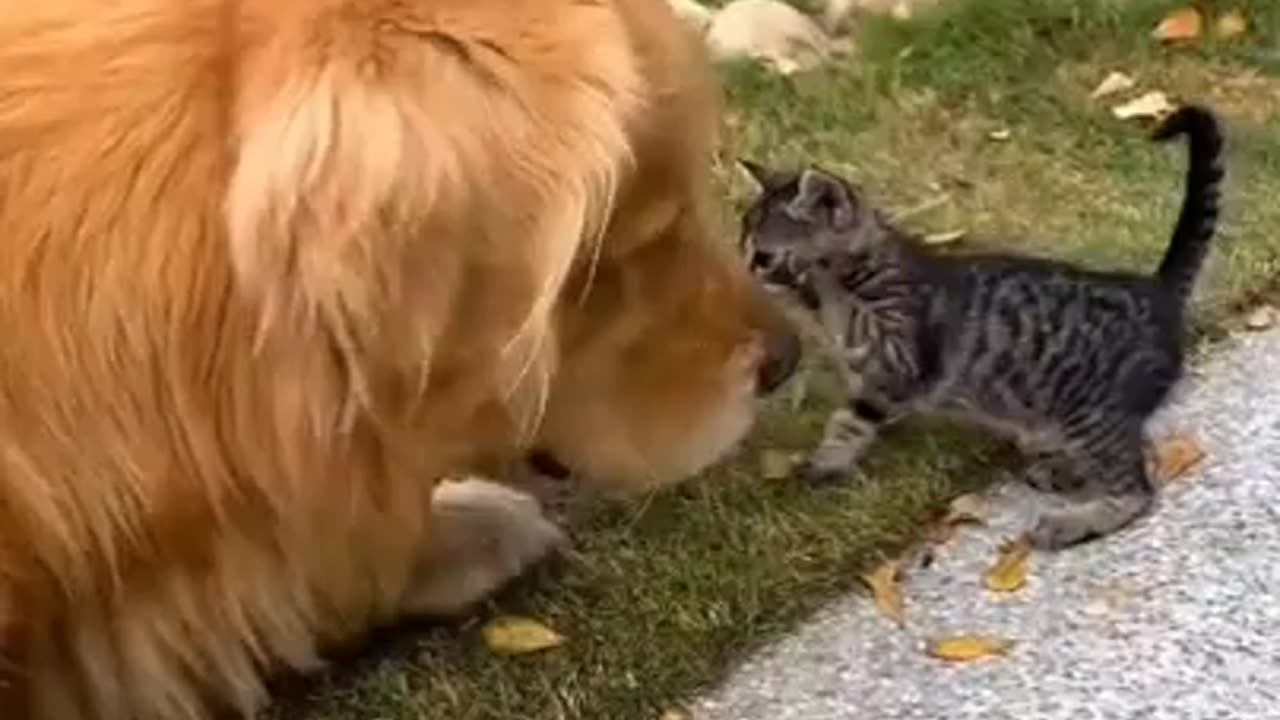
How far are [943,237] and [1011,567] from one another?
2.15ft

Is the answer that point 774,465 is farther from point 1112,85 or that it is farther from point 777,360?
point 1112,85

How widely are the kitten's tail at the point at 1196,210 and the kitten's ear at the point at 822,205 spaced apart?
14.6 inches

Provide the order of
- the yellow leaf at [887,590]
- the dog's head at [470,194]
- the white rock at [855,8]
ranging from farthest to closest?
1. the white rock at [855,8]
2. the yellow leaf at [887,590]
3. the dog's head at [470,194]

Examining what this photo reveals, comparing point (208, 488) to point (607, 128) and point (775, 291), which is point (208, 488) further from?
point (775, 291)

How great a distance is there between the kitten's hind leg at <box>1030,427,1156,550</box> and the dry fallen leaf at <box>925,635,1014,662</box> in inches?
6.3

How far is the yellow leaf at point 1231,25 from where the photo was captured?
3.74 m

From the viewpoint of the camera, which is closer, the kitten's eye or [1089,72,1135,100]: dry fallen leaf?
the kitten's eye

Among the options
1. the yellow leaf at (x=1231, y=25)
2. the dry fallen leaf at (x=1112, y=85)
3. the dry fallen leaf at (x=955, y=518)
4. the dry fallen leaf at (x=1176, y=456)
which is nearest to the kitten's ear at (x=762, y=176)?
the dry fallen leaf at (x=955, y=518)

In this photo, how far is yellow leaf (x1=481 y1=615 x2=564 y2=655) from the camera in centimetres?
255

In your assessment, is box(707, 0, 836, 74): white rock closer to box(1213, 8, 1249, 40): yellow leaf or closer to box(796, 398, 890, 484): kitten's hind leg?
box(1213, 8, 1249, 40): yellow leaf

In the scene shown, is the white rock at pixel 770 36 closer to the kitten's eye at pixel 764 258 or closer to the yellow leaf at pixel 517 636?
the kitten's eye at pixel 764 258

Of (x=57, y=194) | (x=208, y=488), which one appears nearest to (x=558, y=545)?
(x=208, y=488)

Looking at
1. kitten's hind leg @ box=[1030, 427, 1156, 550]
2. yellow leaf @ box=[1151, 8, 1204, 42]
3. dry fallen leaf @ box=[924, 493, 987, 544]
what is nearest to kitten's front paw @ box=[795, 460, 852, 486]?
dry fallen leaf @ box=[924, 493, 987, 544]

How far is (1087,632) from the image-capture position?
2555 millimetres
